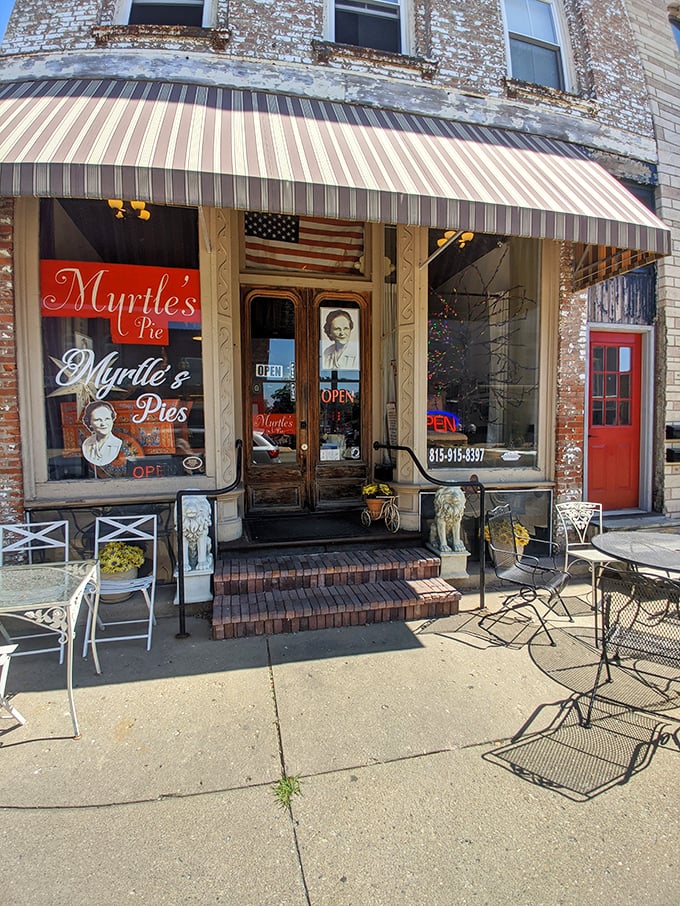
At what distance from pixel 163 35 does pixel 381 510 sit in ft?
17.9

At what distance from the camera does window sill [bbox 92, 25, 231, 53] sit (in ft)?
15.7

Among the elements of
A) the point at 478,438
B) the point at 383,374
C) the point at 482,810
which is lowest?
the point at 482,810

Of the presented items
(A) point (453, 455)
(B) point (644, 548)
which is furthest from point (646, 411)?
(B) point (644, 548)

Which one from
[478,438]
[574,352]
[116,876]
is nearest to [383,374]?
[478,438]

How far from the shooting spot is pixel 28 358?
4316 millimetres

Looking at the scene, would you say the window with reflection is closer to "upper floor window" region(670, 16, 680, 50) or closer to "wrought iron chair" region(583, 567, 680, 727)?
"wrought iron chair" region(583, 567, 680, 727)

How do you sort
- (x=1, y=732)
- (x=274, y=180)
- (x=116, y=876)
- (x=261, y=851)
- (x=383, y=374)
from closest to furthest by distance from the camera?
(x=116, y=876) → (x=261, y=851) → (x=1, y=732) → (x=274, y=180) → (x=383, y=374)

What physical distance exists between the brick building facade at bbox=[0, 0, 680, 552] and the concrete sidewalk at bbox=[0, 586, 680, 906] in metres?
1.94

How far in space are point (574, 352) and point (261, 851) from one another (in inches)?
217

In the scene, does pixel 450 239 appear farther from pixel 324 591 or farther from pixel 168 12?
pixel 168 12

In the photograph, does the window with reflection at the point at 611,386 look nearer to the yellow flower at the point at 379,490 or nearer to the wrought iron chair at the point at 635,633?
the yellow flower at the point at 379,490

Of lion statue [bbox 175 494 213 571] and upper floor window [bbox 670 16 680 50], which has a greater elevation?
upper floor window [bbox 670 16 680 50]

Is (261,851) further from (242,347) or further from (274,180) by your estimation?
(242,347)

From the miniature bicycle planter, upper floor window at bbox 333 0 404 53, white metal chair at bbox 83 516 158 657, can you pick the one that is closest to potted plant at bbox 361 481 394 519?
the miniature bicycle planter
